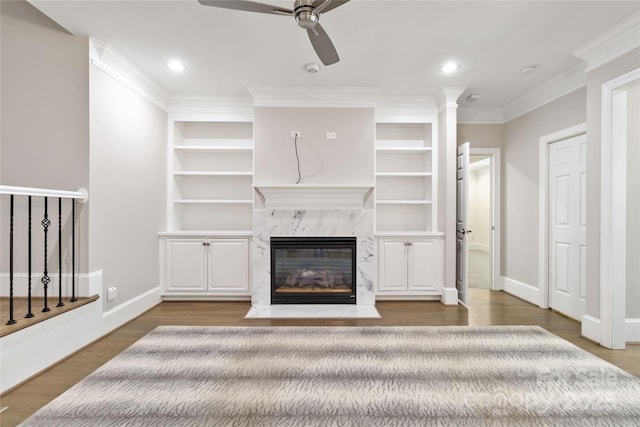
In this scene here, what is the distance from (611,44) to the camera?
8.61 feet

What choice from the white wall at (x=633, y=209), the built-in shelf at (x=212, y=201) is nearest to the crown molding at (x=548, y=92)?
the white wall at (x=633, y=209)

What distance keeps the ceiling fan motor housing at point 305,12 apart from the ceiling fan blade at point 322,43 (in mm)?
139

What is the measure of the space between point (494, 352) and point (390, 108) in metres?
3.03

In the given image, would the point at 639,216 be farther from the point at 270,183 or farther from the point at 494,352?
the point at 270,183

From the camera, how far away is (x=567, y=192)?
3594 millimetres

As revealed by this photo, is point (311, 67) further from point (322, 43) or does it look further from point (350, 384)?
point (350, 384)

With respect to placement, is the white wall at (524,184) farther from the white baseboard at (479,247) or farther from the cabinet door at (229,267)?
the white baseboard at (479,247)

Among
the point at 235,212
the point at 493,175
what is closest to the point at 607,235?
the point at 493,175

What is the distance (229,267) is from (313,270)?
41.8 inches

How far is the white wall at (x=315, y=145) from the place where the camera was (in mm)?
3922

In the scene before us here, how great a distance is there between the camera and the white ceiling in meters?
2.34

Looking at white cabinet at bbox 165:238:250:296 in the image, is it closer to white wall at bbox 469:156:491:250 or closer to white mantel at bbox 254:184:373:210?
white mantel at bbox 254:184:373:210

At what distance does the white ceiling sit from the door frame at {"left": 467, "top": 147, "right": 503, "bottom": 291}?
44.0 inches

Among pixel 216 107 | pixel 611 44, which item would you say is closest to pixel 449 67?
pixel 611 44
